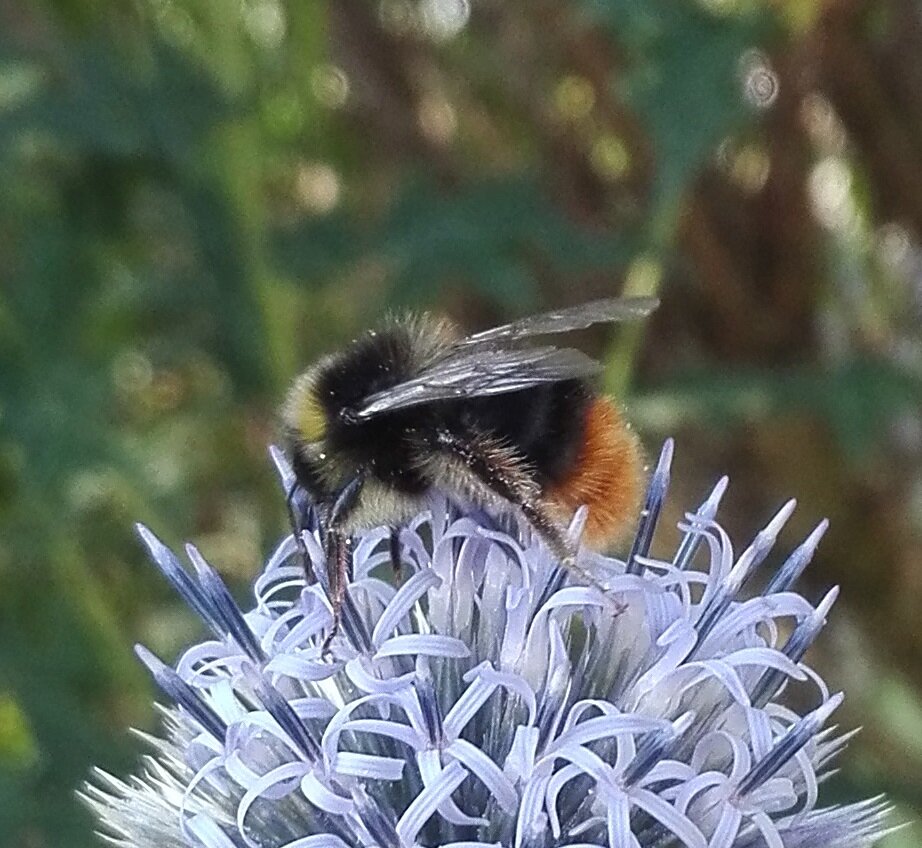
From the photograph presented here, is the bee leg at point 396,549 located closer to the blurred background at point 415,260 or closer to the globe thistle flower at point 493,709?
the globe thistle flower at point 493,709

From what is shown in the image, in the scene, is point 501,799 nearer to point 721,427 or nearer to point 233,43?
point 721,427

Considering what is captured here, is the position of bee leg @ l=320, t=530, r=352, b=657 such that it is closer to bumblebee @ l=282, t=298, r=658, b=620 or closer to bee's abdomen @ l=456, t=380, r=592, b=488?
bumblebee @ l=282, t=298, r=658, b=620

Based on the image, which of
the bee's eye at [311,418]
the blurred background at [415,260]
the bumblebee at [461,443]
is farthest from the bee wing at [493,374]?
the blurred background at [415,260]

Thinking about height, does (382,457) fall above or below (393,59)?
below

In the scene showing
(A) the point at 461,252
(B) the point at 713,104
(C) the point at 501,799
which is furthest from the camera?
(A) the point at 461,252

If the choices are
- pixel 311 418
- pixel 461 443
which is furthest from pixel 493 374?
pixel 311 418

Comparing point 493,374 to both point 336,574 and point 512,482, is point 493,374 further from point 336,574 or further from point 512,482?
point 336,574

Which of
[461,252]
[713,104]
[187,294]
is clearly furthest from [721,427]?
[187,294]
